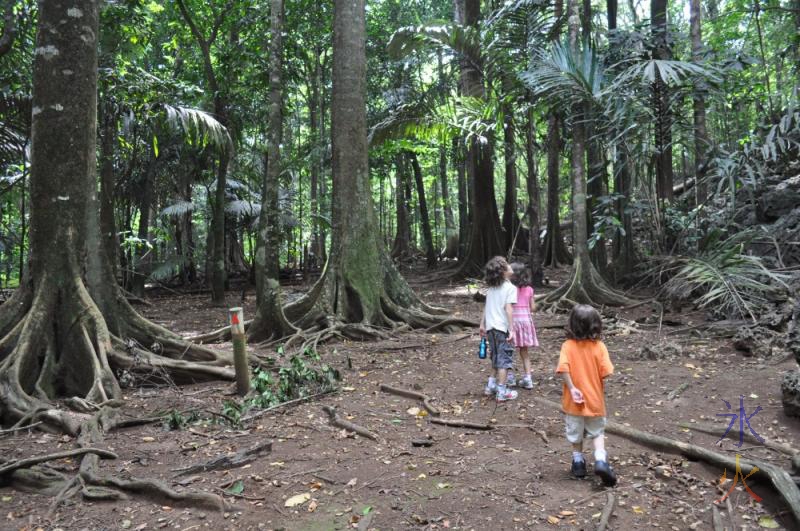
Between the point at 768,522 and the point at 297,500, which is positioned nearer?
the point at 768,522

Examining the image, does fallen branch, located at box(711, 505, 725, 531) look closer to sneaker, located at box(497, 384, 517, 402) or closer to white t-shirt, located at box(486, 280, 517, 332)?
sneaker, located at box(497, 384, 517, 402)

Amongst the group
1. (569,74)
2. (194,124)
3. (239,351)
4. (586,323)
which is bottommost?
(239,351)

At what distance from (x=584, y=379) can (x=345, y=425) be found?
6.87 feet

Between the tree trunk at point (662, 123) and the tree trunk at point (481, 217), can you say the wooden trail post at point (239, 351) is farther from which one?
the tree trunk at point (481, 217)

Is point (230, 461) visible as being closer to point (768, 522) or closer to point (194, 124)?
point (768, 522)

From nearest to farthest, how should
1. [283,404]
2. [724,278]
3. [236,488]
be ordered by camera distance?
[236,488] < [283,404] < [724,278]

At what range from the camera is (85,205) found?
18.9 ft

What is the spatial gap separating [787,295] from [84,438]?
8.21 meters

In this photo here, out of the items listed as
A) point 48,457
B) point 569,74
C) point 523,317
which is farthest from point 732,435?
point 569,74

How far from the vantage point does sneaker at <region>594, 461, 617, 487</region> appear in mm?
3566

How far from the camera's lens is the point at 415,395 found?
571 centimetres

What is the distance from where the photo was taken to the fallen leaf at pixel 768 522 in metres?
3.15

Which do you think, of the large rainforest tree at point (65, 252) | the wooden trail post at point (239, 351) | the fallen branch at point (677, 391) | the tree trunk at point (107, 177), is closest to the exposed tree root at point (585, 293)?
the fallen branch at point (677, 391)

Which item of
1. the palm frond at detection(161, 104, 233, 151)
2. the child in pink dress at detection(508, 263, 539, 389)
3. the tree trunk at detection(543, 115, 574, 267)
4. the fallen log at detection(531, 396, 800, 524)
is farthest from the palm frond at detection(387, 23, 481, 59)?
the fallen log at detection(531, 396, 800, 524)
